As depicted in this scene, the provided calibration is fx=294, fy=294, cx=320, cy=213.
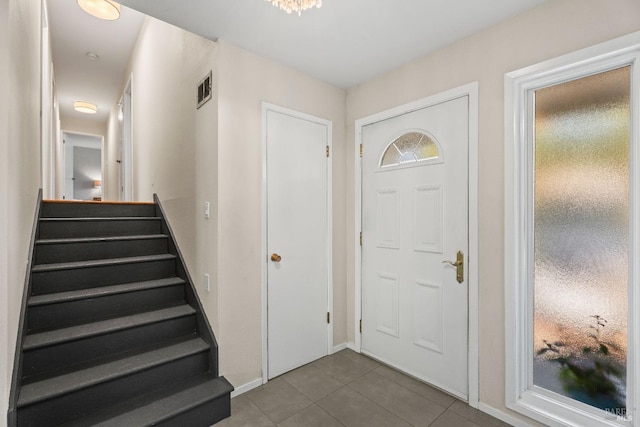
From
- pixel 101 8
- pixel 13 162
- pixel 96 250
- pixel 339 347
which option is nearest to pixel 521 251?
pixel 339 347

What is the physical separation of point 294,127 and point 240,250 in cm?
113

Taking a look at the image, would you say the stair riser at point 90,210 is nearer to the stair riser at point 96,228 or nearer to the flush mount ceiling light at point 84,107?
the stair riser at point 96,228

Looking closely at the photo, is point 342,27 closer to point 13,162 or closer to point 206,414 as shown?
point 13,162

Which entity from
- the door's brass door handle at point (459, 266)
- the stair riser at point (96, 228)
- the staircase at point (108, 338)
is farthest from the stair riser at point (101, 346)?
the door's brass door handle at point (459, 266)

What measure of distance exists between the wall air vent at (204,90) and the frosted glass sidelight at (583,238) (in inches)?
87.2

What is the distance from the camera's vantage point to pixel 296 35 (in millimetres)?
2053

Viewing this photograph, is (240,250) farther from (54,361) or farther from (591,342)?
(591,342)

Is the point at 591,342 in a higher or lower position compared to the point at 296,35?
lower

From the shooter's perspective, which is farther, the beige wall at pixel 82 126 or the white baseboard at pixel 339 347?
the beige wall at pixel 82 126

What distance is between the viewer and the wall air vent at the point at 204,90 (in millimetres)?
2224

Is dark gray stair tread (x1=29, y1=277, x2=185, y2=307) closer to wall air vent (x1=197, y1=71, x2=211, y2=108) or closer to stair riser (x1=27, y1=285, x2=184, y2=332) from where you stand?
stair riser (x1=27, y1=285, x2=184, y2=332)

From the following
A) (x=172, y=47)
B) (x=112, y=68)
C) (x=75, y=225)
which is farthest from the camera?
(x=112, y=68)

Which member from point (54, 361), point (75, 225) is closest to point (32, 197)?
point (75, 225)

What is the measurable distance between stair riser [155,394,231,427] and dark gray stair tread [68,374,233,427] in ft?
0.11
